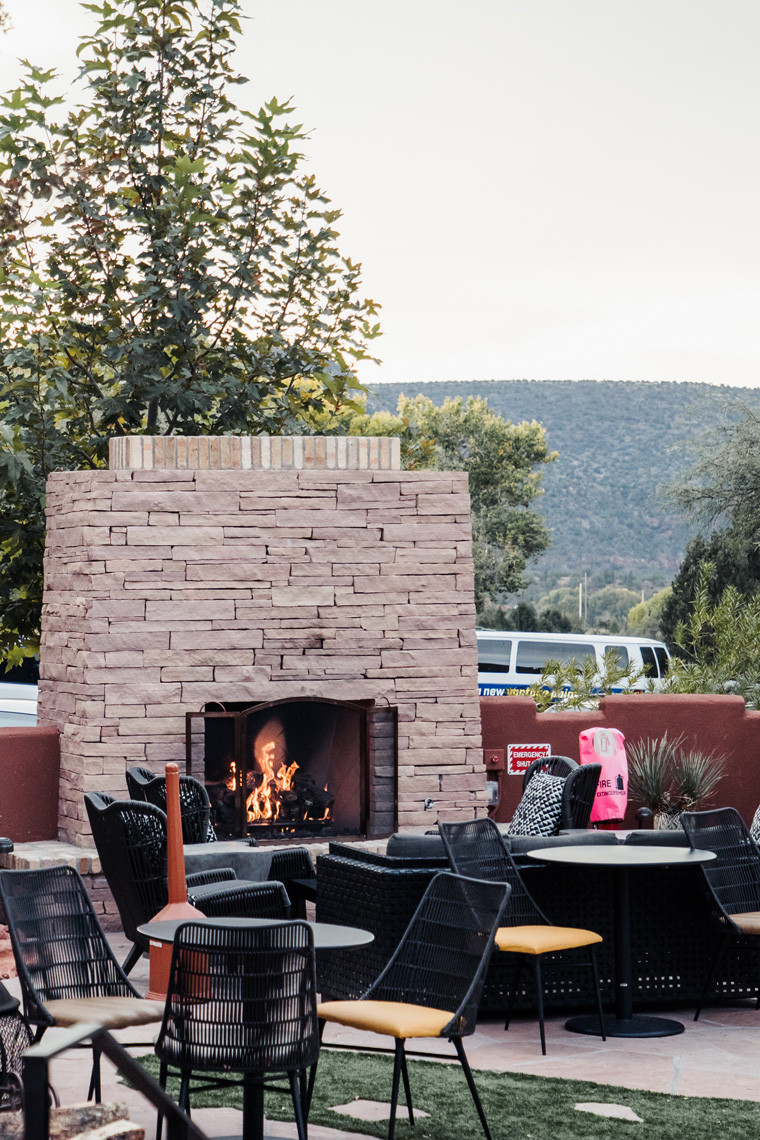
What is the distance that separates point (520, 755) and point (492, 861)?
16.8ft

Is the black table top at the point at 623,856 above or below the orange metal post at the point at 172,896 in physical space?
below

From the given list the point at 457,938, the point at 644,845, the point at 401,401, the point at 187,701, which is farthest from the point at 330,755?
the point at 401,401

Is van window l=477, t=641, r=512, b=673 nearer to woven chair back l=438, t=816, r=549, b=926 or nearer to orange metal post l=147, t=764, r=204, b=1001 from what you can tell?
woven chair back l=438, t=816, r=549, b=926

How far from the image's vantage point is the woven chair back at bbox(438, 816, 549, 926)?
7152 mm

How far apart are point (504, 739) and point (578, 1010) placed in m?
4.93

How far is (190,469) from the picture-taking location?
1035 centimetres

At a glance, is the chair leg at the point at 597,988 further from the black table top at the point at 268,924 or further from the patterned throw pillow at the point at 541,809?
the patterned throw pillow at the point at 541,809

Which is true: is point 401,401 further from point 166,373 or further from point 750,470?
point 166,373

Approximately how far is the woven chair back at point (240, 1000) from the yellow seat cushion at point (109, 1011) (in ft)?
1.42

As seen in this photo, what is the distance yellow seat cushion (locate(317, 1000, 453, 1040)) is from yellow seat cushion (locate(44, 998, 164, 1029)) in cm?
60

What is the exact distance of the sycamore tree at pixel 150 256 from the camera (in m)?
12.3

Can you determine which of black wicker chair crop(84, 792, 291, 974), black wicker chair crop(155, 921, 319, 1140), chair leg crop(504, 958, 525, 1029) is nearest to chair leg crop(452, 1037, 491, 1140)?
black wicker chair crop(155, 921, 319, 1140)

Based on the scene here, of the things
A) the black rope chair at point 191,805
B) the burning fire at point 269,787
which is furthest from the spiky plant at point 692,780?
the black rope chair at point 191,805

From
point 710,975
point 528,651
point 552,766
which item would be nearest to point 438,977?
point 710,975
